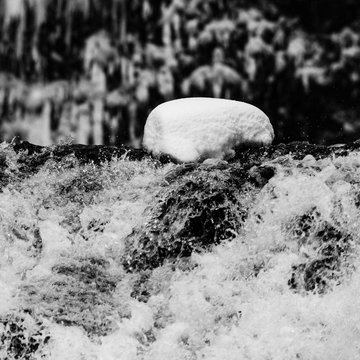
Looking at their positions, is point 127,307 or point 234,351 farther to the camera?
point 127,307

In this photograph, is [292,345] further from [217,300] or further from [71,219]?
[71,219]

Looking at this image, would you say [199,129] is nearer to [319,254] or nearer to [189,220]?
[189,220]

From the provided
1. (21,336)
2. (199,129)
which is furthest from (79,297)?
(199,129)

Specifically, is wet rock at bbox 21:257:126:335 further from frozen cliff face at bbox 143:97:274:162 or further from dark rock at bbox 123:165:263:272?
frozen cliff face at bbox 143:97:274:162

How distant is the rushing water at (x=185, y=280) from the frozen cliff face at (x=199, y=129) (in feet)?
1.80

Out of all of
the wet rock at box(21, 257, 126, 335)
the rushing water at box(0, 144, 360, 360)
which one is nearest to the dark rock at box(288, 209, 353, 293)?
the rushing water at box(0, 144, 360, 360)

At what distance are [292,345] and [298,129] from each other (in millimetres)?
9408

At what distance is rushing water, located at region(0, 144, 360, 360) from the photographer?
345 centimetres

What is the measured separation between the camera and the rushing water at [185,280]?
11.3ft

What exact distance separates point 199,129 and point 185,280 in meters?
2.05

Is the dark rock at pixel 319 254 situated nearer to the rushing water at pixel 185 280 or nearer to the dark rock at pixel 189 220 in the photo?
the rushing water at pixel 185 280

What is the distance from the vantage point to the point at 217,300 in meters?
3.83

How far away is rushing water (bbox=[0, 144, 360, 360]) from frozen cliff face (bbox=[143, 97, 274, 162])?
549 mm

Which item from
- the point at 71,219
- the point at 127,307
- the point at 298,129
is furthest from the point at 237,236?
the point at 298,129
